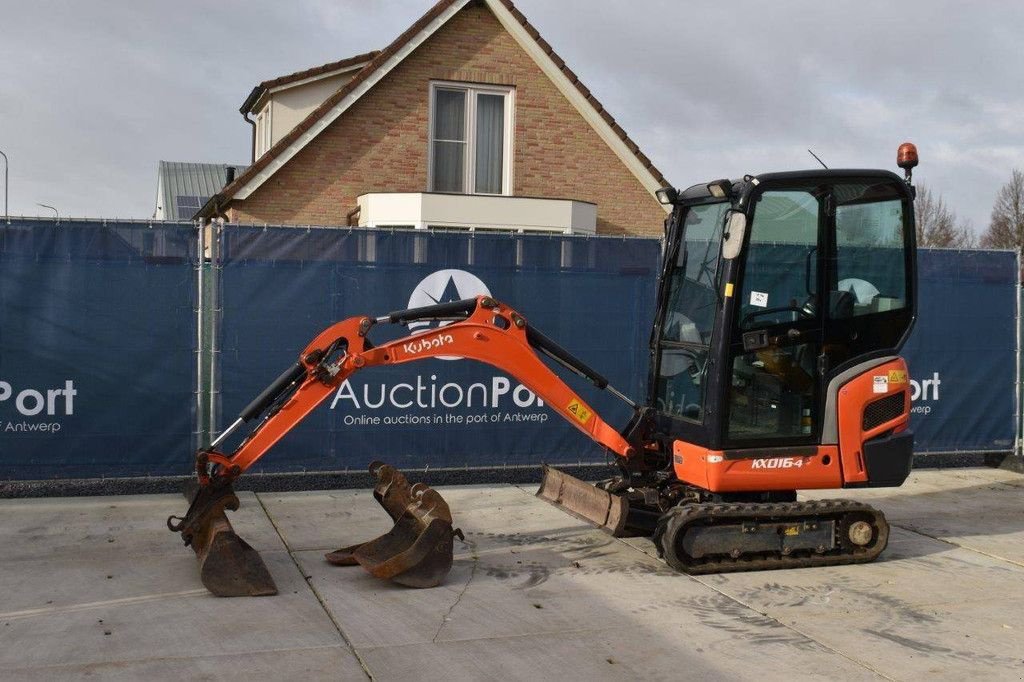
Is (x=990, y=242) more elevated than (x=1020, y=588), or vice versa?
(x=990, y=242)

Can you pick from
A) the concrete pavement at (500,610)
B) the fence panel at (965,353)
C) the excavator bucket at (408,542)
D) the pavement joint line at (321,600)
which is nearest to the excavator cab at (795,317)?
→ the concrete pavement at (500,610)

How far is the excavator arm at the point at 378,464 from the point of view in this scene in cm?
753

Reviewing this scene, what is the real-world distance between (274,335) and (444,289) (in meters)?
1.76

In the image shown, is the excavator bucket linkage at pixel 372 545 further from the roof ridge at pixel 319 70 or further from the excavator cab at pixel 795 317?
the roof ridge at pixel 319 70

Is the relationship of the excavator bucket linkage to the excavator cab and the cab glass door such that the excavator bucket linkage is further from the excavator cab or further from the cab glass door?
the cab glass door

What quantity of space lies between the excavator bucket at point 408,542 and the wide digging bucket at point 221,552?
29.2 inches

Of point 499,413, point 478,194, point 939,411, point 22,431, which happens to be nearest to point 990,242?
point 478,194

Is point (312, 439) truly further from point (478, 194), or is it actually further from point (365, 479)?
point (478, 194)

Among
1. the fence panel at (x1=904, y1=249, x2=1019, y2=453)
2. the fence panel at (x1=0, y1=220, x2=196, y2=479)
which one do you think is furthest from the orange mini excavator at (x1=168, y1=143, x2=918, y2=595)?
the fence panel at (x1=904, y1=249, x2=1019, y2=453)

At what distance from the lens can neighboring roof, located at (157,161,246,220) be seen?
44719 mm

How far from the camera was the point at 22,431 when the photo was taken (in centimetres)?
1011

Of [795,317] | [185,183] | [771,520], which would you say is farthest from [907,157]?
[185,183]

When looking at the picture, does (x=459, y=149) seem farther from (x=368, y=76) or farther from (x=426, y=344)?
(x=426, y=344)

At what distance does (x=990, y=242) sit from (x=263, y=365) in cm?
4827
